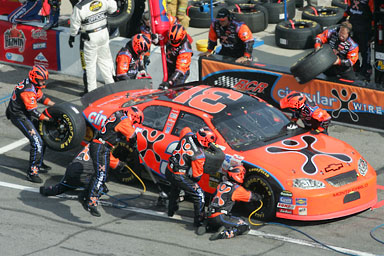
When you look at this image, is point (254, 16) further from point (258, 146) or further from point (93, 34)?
point (258, 146)

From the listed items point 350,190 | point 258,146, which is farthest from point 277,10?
point 350,190

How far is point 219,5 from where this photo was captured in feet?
67.4

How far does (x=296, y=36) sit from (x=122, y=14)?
4234 millimetres

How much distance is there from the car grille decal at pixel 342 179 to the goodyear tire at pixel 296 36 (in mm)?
8102

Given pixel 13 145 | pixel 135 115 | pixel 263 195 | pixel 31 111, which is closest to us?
pixel 263 195

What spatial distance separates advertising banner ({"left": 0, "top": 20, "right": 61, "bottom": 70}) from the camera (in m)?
16.9

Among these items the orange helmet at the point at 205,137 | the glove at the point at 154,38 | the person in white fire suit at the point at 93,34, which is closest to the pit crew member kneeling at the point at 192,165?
the orange helmet at the point at 205,137

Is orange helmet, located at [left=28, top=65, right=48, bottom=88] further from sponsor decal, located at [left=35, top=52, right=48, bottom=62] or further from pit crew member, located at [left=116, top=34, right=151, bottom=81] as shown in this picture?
sponsor decal, located at [left=35, top=52, right=48, bottom=62]

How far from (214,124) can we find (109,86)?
2.78 m

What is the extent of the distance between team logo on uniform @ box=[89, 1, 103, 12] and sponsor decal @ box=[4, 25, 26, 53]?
10.6 ft

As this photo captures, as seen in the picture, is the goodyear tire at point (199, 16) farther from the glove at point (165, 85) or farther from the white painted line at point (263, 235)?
the white painted line at point (263, 235)

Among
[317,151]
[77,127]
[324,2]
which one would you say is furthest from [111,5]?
[324,2]

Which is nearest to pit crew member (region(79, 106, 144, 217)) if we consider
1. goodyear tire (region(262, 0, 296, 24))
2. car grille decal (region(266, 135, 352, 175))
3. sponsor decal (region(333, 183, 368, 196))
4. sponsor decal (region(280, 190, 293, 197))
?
car grille decal (region(266, 135, 352, 175))

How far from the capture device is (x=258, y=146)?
1036cm
